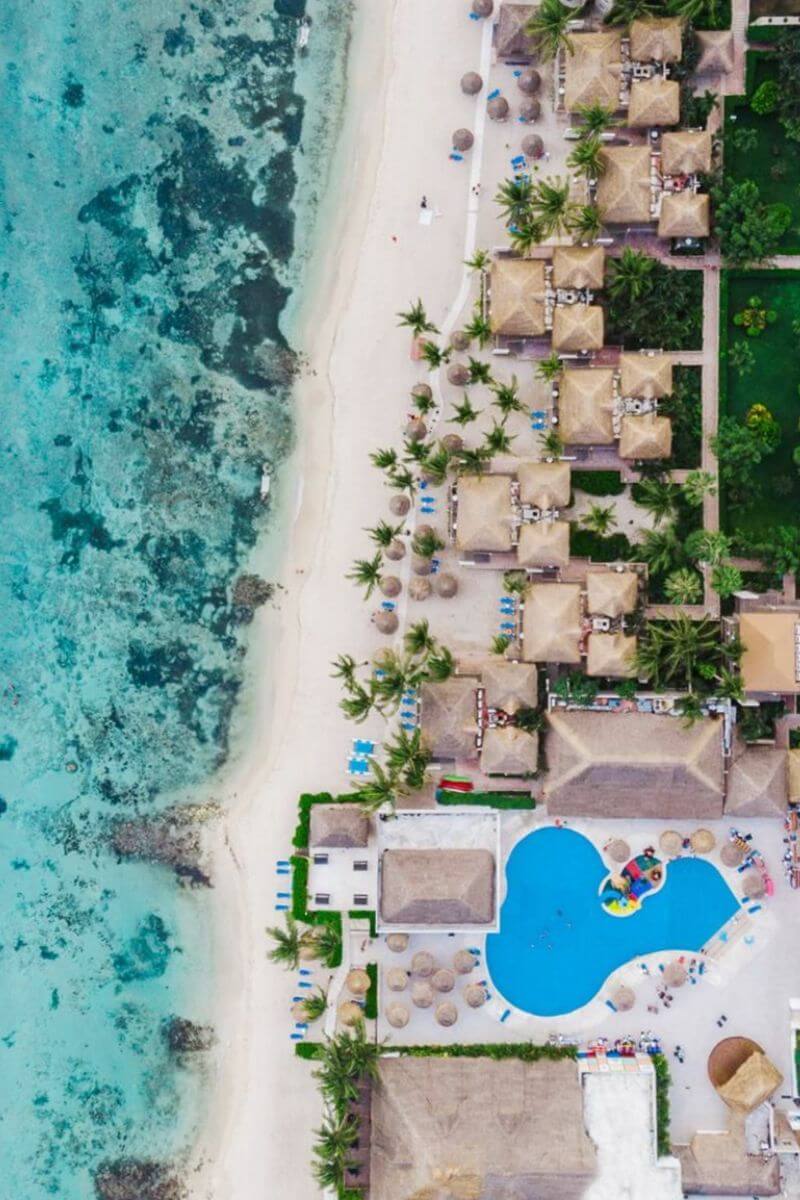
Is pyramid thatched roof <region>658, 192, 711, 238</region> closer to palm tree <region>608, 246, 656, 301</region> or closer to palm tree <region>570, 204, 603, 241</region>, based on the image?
palm tree <region>608, 246, 656, 301</region>

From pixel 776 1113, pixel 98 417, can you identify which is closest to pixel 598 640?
pixel 776 1113

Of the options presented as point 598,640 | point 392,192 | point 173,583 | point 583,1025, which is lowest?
point 583,1025

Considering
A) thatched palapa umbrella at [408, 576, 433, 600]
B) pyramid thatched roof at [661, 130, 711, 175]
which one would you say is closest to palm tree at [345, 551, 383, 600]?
thatched palapa umbrella at [408, 576, 433, 600]

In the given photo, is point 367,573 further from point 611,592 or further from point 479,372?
point 611,592

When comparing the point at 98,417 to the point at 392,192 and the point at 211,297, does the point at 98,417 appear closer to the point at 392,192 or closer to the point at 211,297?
the point at 211,297

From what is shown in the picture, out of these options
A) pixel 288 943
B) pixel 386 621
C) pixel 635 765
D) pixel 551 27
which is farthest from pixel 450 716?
pixel 551 27

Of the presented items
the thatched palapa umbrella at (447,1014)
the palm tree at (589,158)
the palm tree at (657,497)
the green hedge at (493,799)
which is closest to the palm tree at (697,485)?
the palm tree at (657,497)

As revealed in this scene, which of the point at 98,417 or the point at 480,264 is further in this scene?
the point at 98,417
